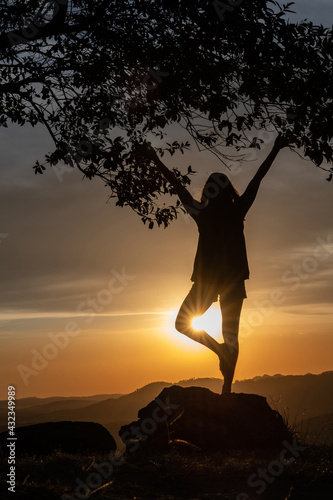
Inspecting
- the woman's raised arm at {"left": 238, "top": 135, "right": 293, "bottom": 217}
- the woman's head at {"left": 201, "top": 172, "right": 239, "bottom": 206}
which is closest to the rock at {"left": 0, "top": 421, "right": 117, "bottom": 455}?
the woman's head at {"left": 201, "top": 172, "right": 239, "bottom": 206}

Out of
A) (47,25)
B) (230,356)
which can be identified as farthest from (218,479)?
(47,25)

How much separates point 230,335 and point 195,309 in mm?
826

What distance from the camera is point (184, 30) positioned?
30.5 ft

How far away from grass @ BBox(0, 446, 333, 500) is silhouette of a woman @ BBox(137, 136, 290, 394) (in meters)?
1.99

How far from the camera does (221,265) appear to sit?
33.1 ft

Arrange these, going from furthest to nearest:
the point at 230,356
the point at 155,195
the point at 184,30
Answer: the point at 155,195 → the point at 230,356 → the point at 184,30

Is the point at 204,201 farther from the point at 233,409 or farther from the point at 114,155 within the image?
the point at 233,409

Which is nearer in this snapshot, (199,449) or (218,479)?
(218,479)

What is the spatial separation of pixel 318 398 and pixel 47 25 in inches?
1593

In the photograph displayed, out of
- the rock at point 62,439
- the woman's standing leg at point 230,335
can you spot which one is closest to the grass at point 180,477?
the rock at point 62,439

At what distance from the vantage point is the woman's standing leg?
10055 mm

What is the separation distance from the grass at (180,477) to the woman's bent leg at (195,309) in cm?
200

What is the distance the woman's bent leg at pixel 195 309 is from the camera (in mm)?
9945

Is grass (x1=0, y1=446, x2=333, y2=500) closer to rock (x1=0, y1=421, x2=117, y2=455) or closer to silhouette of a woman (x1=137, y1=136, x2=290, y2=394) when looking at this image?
rock (x1=0, y1=421, x2=117, y2=455)
